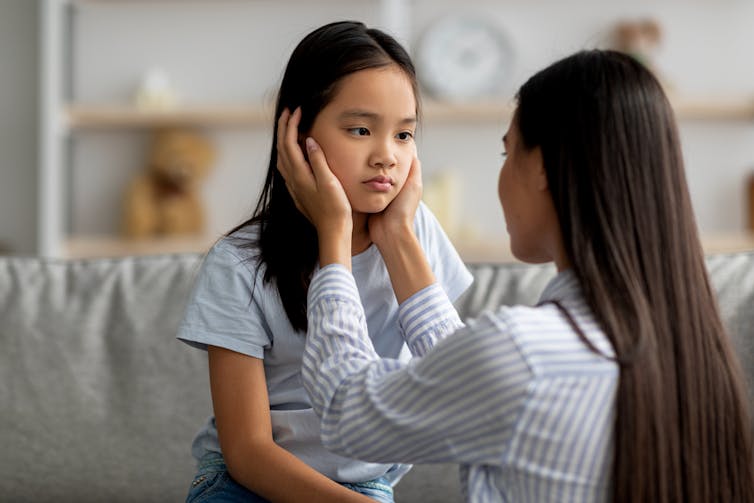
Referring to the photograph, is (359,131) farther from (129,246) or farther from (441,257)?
(129,246)

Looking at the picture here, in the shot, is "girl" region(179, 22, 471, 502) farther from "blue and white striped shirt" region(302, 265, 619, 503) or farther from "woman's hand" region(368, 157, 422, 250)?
"blue and white striped shirt" region(302, 265, 619, 503)

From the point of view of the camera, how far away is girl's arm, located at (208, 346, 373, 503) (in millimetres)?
1231

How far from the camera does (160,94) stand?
4074 millimetres

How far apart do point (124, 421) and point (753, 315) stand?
3.68 feet

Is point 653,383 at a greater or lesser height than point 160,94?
lesser

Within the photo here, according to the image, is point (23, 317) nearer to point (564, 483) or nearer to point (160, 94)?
point (564, 483)

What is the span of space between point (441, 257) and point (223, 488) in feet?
1.58

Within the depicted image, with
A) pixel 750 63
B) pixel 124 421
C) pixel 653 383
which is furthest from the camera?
pixel 750 63

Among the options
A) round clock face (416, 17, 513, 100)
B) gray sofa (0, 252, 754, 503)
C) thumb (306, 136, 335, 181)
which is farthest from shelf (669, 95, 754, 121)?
thumb (306, 136, 335, 181)

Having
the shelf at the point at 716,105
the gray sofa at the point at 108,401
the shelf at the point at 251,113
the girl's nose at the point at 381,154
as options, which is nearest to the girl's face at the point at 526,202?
the girl's nose at the point at 381,154

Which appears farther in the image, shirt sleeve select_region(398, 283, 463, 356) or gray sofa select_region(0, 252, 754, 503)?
gray sofa select_region(0, 252, 754, 503)

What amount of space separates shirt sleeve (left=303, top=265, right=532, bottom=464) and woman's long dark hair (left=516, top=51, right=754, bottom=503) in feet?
0.39

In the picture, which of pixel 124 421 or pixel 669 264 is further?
pixel 124 421

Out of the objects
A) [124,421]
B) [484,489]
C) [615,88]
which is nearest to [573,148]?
[615,88]
